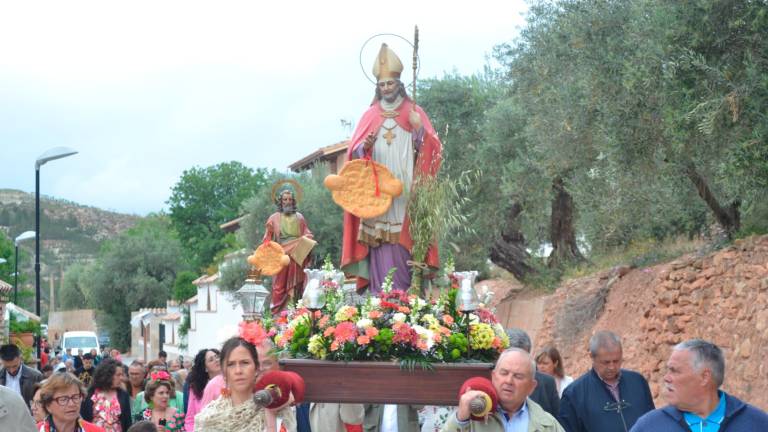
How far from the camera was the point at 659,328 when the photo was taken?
1858 centimetres

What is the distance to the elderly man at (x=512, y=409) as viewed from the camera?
18.9ft

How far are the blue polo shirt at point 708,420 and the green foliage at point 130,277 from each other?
68.6 metres

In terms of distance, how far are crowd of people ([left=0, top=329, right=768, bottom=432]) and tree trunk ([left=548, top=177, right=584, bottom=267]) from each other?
51.3ft

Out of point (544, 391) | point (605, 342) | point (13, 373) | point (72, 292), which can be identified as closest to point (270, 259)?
point (13, 373)

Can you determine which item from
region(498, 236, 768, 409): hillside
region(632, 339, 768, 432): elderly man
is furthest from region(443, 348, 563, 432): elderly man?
region(498, 236, 768, 409): hillside

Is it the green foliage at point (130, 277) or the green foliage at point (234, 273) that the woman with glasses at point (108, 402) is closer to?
the green foliage at point (234, 273)

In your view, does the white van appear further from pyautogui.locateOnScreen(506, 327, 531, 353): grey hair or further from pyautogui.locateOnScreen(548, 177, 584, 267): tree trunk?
pyautogui.locateOnScreen(506, 327, 531, 353): grey hair

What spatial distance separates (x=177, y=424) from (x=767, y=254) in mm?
9846

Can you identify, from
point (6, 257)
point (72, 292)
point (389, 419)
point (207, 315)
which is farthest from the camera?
point (72, 292)

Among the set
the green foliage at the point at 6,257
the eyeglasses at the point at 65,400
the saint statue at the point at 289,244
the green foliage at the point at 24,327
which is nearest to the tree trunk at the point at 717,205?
the saint statue at the point at 289,244

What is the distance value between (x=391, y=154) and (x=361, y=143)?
0.33 m

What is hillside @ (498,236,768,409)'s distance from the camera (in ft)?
51.2

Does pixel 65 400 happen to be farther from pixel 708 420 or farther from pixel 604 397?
pixel 708 420

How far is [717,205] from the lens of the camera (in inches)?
728
